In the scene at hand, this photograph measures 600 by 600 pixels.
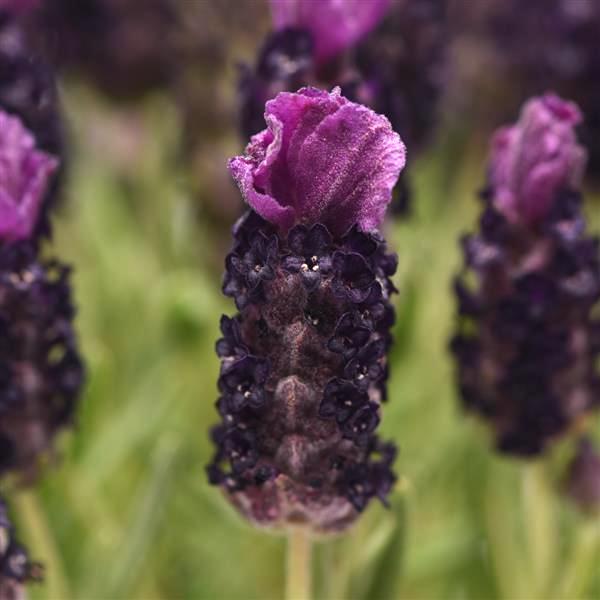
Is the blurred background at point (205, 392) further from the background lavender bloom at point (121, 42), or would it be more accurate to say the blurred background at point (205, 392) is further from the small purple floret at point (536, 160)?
the small purple floret at point (536, 160)

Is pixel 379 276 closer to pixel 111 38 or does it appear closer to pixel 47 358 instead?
pixel 47 358

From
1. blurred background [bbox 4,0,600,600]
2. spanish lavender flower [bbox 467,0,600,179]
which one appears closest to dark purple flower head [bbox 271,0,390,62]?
blurred background [bbox 4,0,600,600]

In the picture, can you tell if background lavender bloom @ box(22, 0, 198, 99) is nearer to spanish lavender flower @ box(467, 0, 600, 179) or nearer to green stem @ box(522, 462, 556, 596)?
spanish lavender flower @ box(467, 0, 600, 179)

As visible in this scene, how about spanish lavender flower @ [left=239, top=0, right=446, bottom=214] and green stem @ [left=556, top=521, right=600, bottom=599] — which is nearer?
spanish lavender flower @ [left=239, top=0, right=446, bottom=214]

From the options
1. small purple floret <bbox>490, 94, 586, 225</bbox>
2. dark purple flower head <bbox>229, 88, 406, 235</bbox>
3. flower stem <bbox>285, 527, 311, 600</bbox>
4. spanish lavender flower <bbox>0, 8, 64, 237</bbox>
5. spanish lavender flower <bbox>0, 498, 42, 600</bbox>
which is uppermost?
spanish lavender flower <bbox>0, 8, 64, 237</bbox>

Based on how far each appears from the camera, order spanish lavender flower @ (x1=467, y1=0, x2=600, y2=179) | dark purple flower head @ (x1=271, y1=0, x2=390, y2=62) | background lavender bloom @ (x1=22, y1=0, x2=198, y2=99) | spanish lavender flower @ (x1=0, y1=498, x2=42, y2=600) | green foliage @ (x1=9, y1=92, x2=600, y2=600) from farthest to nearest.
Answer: background lavender bloom @ (x1=22, y1=0, x2=198, y2=99), spanish lavender flower @ (x1=467, y1=0, x2=600, y2=179), green foliage @ (x1=9, y1=92, x2=600, y2=600), dark purple flower head @ (x1=271, y1=0, x2=390, y2=62), spanish lavender flower @ (x1=0, y1=498, x2=42, y2=600)

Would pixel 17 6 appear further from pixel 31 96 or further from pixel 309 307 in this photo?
pixel 309 307
